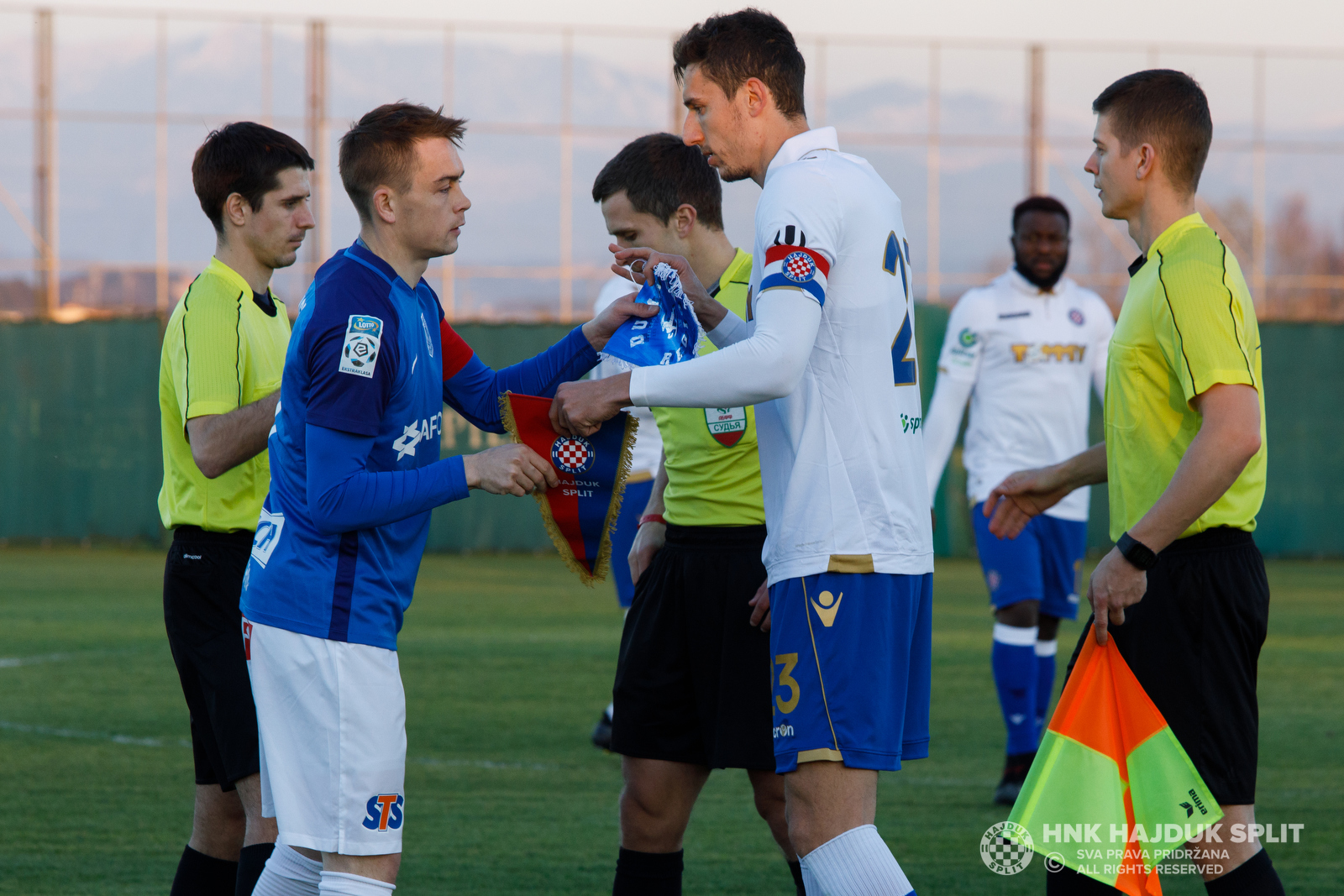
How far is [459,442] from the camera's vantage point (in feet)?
60.2

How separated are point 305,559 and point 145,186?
27.1 meters

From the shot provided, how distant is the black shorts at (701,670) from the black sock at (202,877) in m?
1.10

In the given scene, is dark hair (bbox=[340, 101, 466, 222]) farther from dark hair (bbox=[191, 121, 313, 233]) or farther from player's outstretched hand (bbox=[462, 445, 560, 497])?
dark hair (bbox=[191, 121, 313, 233])

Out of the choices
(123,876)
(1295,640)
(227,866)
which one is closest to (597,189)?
(227,866)

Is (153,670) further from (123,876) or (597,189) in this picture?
(597,189)

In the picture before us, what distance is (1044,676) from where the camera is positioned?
6.95 m

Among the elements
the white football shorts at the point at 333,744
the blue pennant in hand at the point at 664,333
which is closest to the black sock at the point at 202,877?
the white football shorts at the point at 333,744

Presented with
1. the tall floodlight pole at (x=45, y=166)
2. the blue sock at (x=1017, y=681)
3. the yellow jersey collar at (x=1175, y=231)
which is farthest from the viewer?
the tall floodlight pole at (x=45, y=166)

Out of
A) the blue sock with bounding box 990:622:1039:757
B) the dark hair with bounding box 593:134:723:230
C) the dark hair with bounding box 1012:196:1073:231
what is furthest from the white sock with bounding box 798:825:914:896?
the dark hair with bounding box 1012:196:1073:231

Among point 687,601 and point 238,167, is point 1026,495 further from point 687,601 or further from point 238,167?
point 238,167

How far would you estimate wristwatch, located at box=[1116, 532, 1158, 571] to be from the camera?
11.0 feet

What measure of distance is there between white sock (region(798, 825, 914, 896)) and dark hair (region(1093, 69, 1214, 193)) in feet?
5.74

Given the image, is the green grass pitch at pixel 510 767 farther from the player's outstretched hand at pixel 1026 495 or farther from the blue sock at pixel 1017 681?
the player's outstretched hand at pixel 1026 495

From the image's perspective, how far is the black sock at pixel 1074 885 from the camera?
3.44 metres
